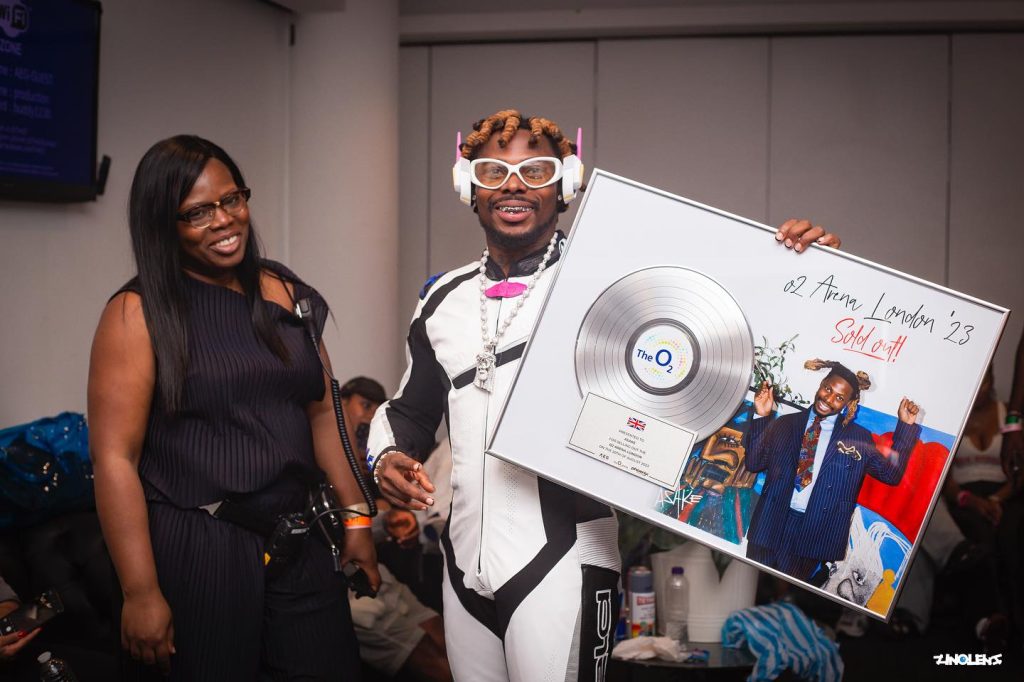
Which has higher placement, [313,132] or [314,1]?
[314,1]

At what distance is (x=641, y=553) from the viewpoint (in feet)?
11.5

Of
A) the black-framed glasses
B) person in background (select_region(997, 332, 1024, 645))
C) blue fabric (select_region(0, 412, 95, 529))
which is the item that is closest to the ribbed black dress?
the black-framed glasses

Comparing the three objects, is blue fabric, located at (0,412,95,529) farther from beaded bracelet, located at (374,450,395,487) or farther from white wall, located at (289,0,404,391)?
white wall, located at (289,0,404,391)

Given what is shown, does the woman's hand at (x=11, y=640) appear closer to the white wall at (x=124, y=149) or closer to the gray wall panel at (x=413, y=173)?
the white wall at (x=124, y=149)

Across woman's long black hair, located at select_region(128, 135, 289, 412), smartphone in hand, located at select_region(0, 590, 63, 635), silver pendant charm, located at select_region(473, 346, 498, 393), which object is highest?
woman's long black hair, located at select_region(128, 135, 289, 412)

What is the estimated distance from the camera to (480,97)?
546 cm

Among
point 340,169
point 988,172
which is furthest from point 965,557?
point 340,169

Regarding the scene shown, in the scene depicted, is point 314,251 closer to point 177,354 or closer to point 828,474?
point 177,354

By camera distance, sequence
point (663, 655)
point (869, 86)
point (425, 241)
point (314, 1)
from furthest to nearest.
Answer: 1. point (425, 241)
2. point (869, 86)
3. point (314, 1)
4. point (663, 655)

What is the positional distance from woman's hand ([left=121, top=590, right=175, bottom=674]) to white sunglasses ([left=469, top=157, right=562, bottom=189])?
104 cm

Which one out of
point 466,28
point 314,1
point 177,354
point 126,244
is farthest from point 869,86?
point 177,354

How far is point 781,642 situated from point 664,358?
1.72m

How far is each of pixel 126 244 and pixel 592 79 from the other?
9.42ft

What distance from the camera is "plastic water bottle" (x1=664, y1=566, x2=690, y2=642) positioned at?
3246 millimetres
